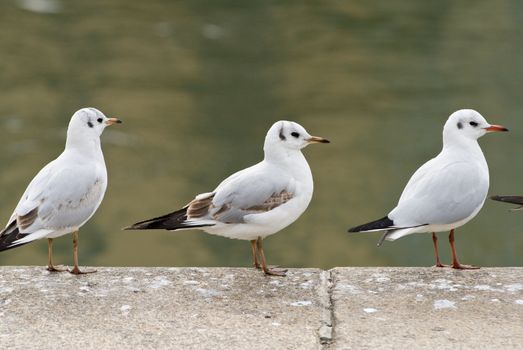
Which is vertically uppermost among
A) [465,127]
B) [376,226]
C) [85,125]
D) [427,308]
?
[85,125]

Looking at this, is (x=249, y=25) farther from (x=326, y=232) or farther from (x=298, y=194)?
(x=298, y=194)

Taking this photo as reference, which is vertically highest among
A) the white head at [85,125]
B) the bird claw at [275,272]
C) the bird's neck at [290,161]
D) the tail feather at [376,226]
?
the white head at [85,125]

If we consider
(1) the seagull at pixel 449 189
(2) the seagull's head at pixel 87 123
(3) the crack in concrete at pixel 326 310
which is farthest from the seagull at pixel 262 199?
(2) the seagull's head at pixel 87 123

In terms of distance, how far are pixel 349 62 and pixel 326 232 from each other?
775 inches

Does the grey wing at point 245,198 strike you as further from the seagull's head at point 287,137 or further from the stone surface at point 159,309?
the stone surface at point 159,309

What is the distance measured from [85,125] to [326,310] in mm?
1569

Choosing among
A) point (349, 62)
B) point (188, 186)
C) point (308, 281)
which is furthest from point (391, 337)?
point (349, 62)

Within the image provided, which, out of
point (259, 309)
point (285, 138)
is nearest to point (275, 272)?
point (259, 309)

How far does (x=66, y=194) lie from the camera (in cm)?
523

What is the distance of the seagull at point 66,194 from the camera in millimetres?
5180

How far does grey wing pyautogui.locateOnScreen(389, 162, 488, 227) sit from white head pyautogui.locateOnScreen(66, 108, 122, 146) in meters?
1.49

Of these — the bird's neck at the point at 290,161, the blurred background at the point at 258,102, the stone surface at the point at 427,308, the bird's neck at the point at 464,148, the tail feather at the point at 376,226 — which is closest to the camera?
the stone surface at the point at 427,308

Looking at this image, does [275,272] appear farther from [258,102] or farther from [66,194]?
[258,102]

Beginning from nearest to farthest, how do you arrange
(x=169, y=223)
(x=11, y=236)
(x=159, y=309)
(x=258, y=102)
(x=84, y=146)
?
(x=159, y=309) < (x=11, y=236) < (x=169, y=223) < (x=84, y=146) < (x=258, y=102)
